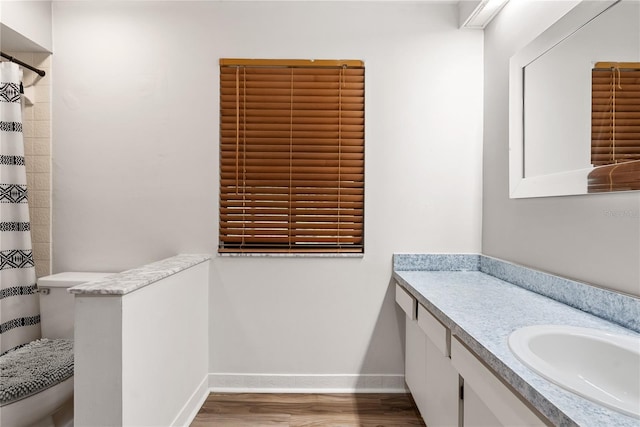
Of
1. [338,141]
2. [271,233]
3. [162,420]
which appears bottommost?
[162,420]

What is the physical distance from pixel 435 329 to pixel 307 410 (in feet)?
3.44

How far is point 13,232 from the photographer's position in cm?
190

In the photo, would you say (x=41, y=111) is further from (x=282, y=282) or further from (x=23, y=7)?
(x=282, y=282)

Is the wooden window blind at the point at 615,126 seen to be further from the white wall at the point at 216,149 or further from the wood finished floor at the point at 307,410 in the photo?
the wood finished floor at the point at 307,410

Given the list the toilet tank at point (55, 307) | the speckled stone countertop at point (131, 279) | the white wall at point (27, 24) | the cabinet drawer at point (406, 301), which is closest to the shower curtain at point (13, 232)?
the toilet tank at point (55, 307)

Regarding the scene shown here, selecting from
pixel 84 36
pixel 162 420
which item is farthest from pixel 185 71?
pixel 162 420

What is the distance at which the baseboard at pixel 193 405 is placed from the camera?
1.79 meters

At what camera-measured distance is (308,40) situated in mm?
2174

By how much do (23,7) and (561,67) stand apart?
2.97 meters

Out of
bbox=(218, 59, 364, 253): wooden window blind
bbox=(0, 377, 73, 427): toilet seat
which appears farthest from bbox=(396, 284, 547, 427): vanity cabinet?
bbox=(0, 377, 73, 427): toilet seat

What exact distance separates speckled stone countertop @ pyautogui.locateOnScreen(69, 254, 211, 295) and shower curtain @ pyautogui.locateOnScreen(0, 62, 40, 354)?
0.87 metres

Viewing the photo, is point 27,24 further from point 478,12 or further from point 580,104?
point 580,104

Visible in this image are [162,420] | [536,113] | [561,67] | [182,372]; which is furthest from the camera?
[182,372]

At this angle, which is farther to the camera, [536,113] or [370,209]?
[370,209]
